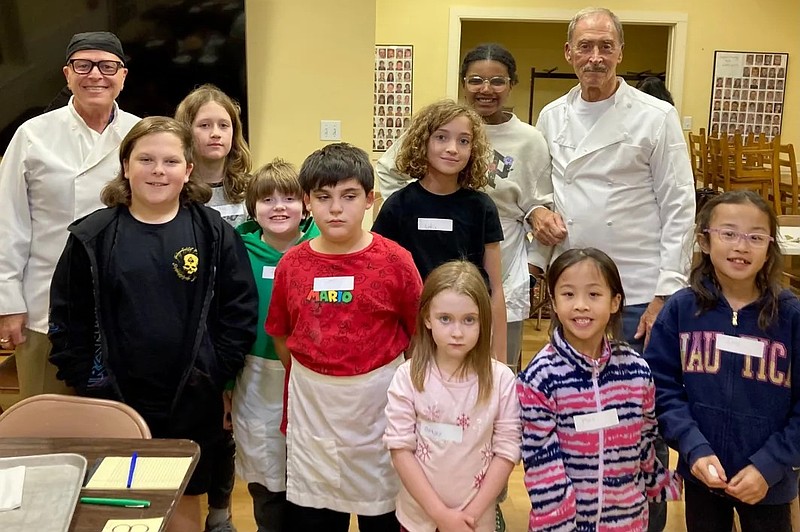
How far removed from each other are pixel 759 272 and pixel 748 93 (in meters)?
5.66

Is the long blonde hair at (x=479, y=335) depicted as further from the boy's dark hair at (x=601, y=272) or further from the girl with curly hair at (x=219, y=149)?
the girl with curly hair at (x=219, y=149)

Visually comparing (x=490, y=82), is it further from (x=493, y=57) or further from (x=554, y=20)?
(x=554, y=20)

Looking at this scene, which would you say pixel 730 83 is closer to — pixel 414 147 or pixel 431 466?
pixel 414 147

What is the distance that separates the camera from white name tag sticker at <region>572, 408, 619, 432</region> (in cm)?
151

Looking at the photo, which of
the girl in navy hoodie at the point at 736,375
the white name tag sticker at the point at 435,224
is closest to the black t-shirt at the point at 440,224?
the white name tag sticker at the point at 435,224

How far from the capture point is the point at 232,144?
2150mm

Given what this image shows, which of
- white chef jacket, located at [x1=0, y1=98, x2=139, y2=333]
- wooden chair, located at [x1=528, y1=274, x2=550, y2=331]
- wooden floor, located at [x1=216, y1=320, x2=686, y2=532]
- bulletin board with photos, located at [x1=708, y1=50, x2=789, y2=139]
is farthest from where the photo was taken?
bulletin board with photos, located at [x1=708, y1=50, x2=789, y2=139]

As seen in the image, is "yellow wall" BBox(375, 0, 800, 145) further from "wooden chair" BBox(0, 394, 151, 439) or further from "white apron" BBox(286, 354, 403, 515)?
"wooden chair" BBox(0, 394, 151, 439)

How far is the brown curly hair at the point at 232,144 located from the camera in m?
2.08

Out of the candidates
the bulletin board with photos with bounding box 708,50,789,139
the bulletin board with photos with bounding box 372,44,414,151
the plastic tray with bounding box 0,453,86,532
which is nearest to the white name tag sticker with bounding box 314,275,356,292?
the plastic tray with bounding box 0,453,86,532

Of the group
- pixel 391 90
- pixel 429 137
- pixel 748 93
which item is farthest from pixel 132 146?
pixel 748 93

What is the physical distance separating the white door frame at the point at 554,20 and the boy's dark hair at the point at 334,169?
4.67 m

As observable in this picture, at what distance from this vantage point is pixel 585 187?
2100 millimetres

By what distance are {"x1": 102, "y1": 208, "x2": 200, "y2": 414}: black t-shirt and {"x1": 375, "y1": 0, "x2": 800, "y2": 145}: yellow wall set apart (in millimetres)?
4742
